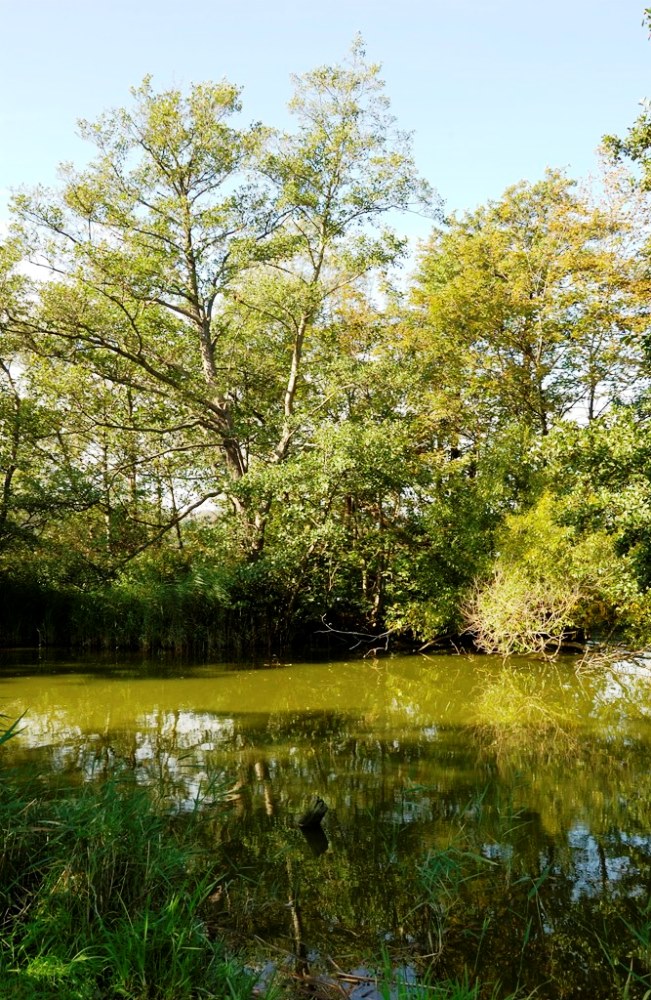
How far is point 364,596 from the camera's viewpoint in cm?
1806

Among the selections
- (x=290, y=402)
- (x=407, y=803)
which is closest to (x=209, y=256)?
(x=290, y=402)

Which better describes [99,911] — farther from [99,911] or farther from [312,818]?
[312,818]

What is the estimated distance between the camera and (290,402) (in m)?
19.2

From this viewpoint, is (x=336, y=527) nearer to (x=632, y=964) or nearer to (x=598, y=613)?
(x=598, y=613)

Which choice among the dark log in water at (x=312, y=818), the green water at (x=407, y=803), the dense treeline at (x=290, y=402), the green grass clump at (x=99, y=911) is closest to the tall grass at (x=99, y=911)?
the green grass clump at (x=99, y=911)

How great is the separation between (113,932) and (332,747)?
17.0ft

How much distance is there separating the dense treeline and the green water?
4.07 m

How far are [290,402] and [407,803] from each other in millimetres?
13909

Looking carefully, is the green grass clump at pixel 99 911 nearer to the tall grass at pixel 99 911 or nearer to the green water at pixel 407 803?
the tall grass at pixel 99 911

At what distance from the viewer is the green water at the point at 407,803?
13.1ft

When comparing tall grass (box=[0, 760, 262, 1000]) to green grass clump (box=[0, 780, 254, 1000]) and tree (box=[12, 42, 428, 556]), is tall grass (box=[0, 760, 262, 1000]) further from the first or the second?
tree (box=[12, 42, 428, 556])

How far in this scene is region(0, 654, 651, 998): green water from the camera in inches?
158

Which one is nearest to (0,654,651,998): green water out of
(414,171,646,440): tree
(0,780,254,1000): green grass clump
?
(0,780,254,1000): green grass clump

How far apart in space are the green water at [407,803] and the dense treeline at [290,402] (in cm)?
407
